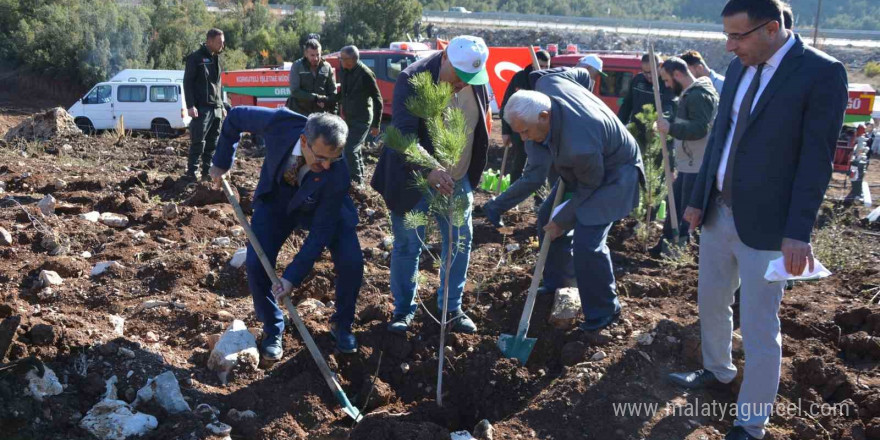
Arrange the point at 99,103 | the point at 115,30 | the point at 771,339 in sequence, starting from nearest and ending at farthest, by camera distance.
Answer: the point at 771,339 < the point at 99,103 < the point at 115,30

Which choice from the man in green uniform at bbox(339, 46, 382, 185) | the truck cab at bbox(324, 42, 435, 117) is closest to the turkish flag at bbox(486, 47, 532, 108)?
the truck cab at bbox(324, 42, 435, 117)

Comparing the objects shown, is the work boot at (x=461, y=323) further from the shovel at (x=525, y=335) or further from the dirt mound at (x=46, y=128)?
the dirt mound at (x=46, y=128)

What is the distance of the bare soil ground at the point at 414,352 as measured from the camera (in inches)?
134

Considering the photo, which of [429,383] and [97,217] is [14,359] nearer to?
[429,383]

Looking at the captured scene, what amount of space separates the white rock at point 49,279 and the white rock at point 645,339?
3663mm

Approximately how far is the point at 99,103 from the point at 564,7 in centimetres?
4949

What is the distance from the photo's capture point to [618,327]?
4.11m

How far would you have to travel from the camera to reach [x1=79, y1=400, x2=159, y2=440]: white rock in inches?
126

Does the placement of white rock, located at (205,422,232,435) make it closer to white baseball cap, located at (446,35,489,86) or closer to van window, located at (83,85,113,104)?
white baseball cap, located at (446,35,489,86)

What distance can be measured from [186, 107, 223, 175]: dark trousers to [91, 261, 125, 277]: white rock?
308 cm

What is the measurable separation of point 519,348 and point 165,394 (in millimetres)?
1850

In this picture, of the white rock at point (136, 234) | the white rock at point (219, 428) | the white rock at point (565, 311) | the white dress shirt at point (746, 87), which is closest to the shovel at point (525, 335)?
the white rock at point (565, 311)

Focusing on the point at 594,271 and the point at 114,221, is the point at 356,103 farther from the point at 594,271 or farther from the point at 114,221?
the point at 594,271

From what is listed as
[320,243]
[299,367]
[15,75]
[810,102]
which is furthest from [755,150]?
[15,75]
